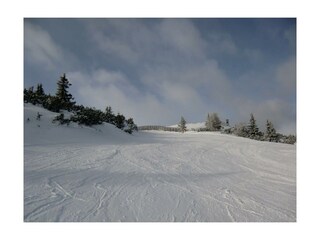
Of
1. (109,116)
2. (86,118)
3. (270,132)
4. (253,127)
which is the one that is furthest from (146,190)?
(253,127)

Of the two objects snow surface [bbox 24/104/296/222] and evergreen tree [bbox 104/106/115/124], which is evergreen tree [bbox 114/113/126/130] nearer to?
evergreen tree [bbox 104/106/115/124]

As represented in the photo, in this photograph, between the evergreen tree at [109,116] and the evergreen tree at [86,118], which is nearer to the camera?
the evergreen tree at [86,118]

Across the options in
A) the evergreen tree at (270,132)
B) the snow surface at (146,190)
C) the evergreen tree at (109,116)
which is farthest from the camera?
the evergreen tree at (270,132)

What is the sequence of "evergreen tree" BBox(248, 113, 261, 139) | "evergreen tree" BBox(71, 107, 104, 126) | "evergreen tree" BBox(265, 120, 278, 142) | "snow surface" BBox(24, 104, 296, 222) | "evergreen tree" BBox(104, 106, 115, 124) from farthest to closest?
"evergreen tree" BBox(248, 113, 261, 139), "evergreen tree" BBox(265, 120, 278, 142), "evergreen tree" BBox(104, 106, 115, 124), "evergreen tree" BBox(71, 107, 104, 126), "snow surface" BBox(24, 104, 296, 222)

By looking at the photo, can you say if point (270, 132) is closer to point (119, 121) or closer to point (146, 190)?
point (119, 121)

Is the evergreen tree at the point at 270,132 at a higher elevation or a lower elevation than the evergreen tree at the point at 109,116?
lower

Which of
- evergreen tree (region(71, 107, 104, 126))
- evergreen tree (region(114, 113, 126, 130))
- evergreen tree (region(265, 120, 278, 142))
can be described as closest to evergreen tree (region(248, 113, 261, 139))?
evergreen tree (region(265, 120, 278, 142))

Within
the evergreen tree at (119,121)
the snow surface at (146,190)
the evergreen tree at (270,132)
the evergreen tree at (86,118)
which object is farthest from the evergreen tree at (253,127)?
the snow surface at (146,190)

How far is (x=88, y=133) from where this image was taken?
1160 centimetres

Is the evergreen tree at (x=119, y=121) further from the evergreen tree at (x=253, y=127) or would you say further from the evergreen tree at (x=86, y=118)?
the evergreen tree at (x=253, y=127)

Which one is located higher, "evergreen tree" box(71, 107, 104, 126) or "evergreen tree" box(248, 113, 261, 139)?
"evergreen tree" box(71, 107, 104, 126)

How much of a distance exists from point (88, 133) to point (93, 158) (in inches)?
213
